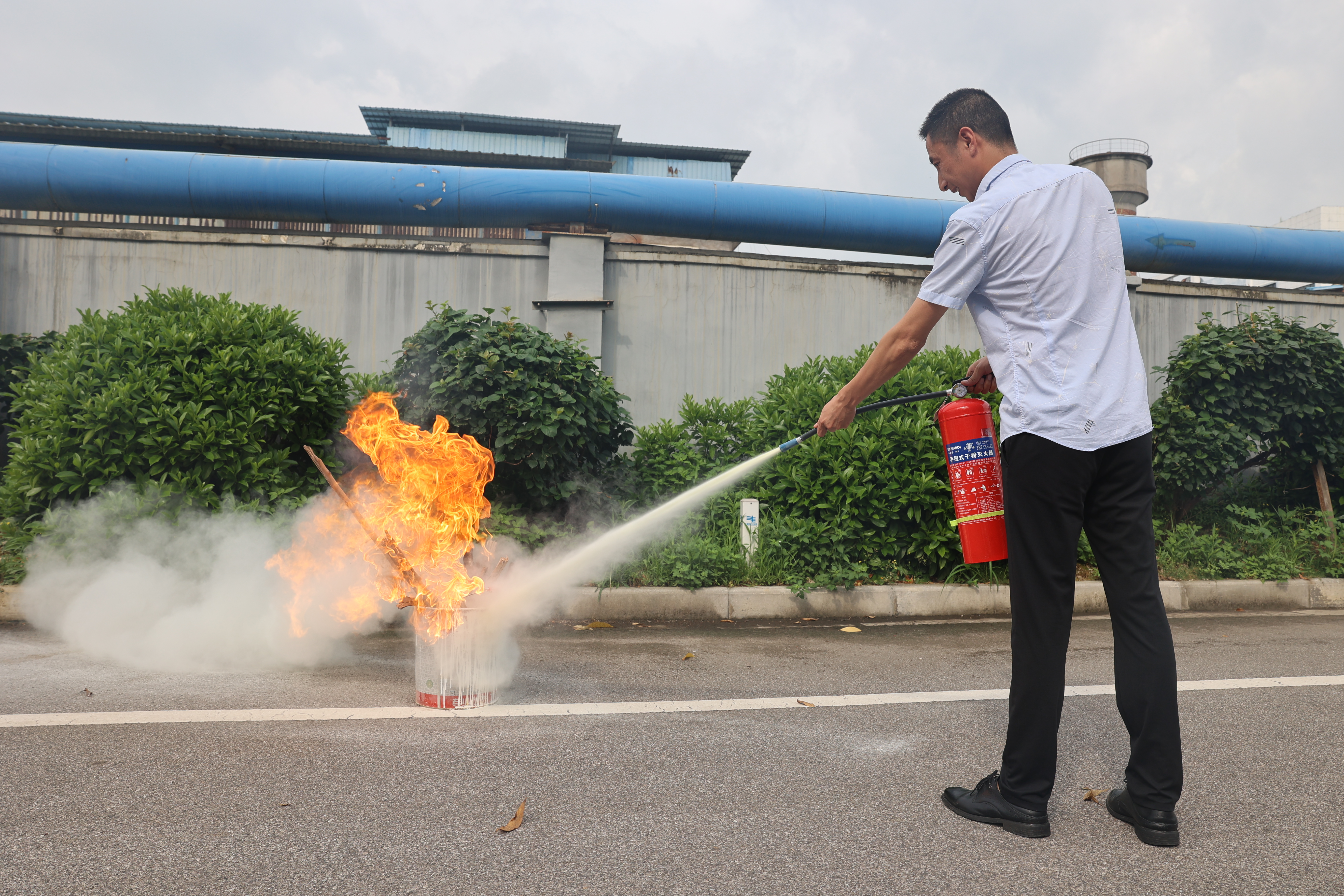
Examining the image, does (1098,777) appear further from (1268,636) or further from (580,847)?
(1268,636)

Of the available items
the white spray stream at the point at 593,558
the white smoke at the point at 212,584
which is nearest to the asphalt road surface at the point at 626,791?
the white smoke at the point at 212,584

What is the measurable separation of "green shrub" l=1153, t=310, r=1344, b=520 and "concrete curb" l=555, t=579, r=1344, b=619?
1.13 meters

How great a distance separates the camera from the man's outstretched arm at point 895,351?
2512 mm

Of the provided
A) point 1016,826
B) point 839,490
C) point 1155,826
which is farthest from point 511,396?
point 1155,826

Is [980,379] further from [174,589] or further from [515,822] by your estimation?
[174,589]

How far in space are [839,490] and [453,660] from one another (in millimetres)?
3651

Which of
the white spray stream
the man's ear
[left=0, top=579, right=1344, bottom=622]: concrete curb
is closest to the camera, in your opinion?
the man's ear

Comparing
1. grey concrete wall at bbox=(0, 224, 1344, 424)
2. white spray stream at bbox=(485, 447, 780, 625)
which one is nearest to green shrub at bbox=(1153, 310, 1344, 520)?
grey concrete wall at bbox=(0, 224, 1344, 424)

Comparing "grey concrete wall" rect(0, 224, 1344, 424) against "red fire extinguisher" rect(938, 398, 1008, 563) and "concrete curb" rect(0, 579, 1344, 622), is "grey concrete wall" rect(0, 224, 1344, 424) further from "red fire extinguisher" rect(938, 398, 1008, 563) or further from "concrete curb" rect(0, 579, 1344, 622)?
"red fire extinguisher" rect(938, 398, 1008, 563)

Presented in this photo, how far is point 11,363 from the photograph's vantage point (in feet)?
23.7

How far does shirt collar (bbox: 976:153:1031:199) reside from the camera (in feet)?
8.32

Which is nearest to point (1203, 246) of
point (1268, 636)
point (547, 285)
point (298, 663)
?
point (1268, 636)

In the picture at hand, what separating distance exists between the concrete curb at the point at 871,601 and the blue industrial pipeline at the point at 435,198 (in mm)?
4637

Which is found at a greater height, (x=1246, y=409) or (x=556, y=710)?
(x=1246, y=409)
